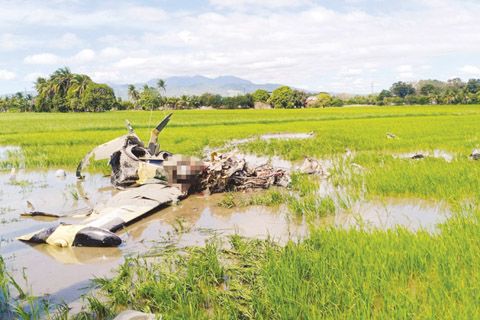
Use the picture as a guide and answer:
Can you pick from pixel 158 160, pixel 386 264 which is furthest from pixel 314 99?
pixel 386 264

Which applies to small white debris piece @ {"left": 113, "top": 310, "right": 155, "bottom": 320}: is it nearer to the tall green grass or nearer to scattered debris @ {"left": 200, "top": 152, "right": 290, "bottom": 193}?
the tall green grass

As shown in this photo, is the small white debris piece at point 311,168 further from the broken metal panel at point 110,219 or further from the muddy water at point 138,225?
the broken metal panel at point 110,219

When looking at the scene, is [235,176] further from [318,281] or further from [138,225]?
[318,281]

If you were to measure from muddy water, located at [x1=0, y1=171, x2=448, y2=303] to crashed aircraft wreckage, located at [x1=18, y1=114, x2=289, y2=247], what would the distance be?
0.36 ft

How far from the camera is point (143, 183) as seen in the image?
6473 mm

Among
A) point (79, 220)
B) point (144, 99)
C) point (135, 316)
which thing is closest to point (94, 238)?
point (79, 220)

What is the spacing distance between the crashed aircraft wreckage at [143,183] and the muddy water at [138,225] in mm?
110

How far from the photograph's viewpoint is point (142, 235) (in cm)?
438

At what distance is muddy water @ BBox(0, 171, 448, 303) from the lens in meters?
3.37

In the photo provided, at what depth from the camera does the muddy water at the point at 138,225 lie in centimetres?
337

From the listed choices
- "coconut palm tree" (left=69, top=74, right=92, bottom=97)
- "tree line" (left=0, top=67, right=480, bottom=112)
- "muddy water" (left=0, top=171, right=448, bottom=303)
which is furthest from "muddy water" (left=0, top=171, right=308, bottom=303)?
"coconut palm tree" (left=69, top=74, right=92, bottom=97)

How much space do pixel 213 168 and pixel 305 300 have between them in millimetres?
4153

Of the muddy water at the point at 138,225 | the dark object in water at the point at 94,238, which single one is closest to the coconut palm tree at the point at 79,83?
the muddy water at the point at 138,225

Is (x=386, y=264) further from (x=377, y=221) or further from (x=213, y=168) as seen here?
(x=213, y=168)
